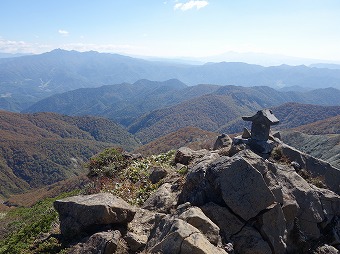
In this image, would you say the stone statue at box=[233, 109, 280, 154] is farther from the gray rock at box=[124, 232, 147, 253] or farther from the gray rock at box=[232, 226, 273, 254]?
the gray rock at box=[124, 232, 147, 253]

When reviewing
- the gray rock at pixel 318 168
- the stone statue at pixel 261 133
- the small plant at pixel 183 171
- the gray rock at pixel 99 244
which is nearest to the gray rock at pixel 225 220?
the gray rock at pixel 99 244

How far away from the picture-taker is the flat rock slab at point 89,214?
9.98 m

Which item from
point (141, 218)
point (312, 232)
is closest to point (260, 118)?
point (312, 232)

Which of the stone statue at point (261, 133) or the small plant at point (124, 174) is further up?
the stone statue at point (261, 133)

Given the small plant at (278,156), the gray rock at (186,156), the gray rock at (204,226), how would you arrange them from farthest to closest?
the gray rock at (186,156), the small plant at (278,156), the gray rock at (204,226)

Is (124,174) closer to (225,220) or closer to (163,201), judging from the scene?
(163,201)

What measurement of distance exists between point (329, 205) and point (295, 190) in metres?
1.68

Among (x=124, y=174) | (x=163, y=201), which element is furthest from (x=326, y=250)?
(x=124, y=174)

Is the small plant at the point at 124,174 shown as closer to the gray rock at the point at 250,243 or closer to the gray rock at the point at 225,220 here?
the gray rock at the point at 225,220

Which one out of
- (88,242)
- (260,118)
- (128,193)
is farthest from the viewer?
(260,118)

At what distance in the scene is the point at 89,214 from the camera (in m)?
10.0

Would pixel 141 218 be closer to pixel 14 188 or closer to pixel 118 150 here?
pixel 118 150

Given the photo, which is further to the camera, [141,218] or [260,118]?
[260,118]

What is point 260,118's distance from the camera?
15875 mm
